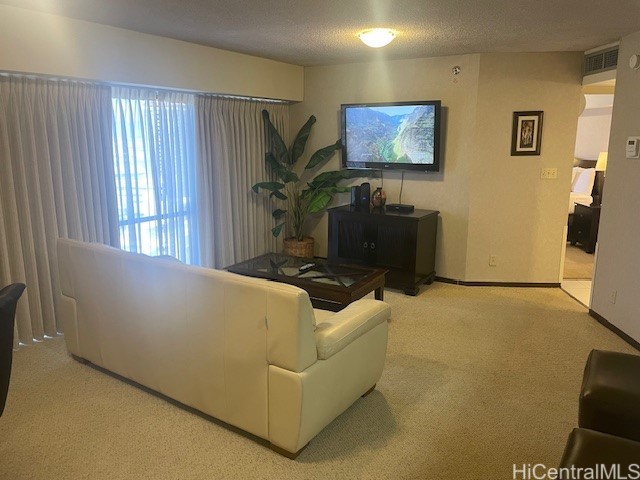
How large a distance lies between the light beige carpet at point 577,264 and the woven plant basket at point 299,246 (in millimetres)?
2991

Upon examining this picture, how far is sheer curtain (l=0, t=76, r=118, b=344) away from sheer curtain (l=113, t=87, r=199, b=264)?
215mm

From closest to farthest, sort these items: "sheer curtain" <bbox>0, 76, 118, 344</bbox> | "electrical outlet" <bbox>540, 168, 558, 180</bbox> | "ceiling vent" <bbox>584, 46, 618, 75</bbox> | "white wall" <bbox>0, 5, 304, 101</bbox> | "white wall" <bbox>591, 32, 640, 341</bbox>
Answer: "white wall" <bbox>0, 5, 304, 101</bbox> → "sheer curtain" <bbox>0, 76, 118, 344</bbox> → "white wall" <bbox>591, 32, 640, 341</bbox> → "ceiling vent" <bbox>584, 46, 618, 75</bbox> → "electrical outlet" <bbox>540, 168, 558, 180</bbox>

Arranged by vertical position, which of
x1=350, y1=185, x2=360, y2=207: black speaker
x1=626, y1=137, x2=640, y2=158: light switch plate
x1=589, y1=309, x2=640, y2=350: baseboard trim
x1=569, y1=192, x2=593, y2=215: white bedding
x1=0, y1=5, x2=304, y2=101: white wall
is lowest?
x1=589, y1=309, x2=640, y2=350: baseboard trim

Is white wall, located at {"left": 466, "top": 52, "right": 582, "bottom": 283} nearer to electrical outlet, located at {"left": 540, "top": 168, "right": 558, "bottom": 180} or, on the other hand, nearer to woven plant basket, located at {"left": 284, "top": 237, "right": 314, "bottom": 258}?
electrical outlet, located at {"left": 540, "top": 168, "right": 558, "bottom": 180}

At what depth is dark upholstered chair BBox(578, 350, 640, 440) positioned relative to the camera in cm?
206

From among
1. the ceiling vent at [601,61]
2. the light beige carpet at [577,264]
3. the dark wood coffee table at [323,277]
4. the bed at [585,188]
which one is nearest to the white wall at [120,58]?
the dark wood coffee table at [323,277]

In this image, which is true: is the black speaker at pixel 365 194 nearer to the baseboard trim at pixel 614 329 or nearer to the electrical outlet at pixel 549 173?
the electrical outlet at pixel 549 173

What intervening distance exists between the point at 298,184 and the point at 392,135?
1.49m

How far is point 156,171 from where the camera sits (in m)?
4.53

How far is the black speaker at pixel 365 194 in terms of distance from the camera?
5.40 m

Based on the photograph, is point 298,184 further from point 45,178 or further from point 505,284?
point 45,178

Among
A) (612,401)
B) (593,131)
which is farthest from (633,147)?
(593,131)

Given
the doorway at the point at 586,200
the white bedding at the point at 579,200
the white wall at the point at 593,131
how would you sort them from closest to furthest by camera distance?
the doorway at the point at 586,200 < the white bedding at the point at 579,200 < the white wall at the point at 593,131

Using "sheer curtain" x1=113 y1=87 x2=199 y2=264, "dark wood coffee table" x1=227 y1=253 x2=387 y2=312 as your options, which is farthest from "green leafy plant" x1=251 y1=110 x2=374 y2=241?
"dark wood coffee table" x1=227 y1=253 x2=387 y2=312
